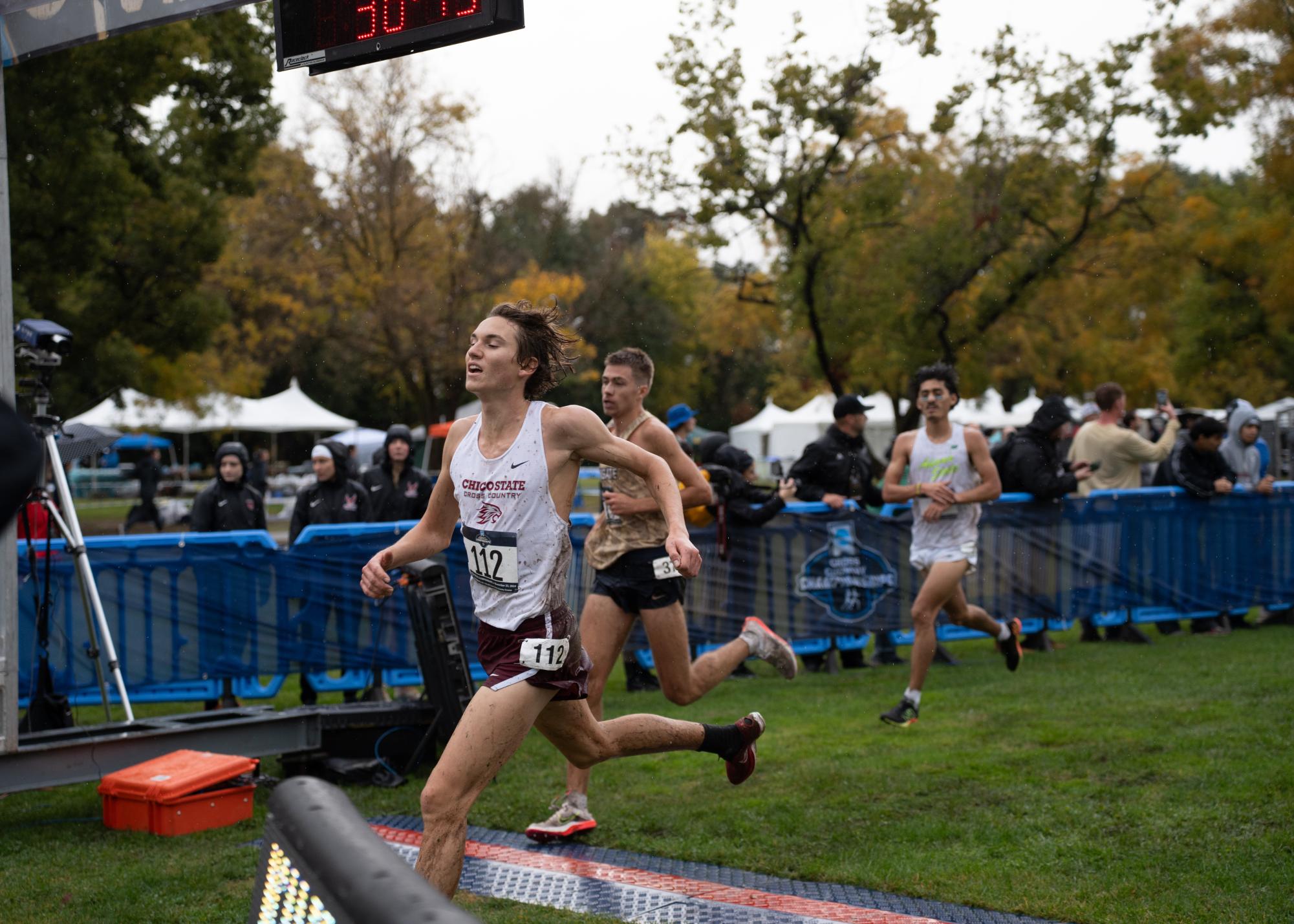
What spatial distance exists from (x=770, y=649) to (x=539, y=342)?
2794 millimetres

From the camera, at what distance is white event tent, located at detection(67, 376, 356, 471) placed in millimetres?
31164

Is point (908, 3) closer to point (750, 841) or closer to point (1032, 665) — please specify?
point (1032, 665)

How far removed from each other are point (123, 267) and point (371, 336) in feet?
35.5

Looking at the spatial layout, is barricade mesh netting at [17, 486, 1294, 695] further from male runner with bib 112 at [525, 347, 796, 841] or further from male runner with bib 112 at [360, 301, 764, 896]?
male runner with bib 112 at [360, 301, 764, 896]

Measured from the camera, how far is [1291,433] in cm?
2634

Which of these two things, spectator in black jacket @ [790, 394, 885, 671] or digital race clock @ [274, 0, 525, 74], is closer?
digital race clock @ [274, 0, 525, 74]

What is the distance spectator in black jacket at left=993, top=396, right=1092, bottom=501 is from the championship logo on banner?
157 cm

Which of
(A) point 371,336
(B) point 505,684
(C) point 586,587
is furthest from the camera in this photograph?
(A) point 371,336

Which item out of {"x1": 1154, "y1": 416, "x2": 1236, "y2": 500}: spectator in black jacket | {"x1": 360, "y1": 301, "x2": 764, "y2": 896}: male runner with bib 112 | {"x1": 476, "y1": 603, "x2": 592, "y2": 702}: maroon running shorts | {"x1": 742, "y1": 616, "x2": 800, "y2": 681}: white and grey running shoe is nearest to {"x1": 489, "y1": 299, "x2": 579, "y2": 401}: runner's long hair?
{"x1": 360, "y1": 301, "x2": 764, "y2": 896}: male runner with bib 112

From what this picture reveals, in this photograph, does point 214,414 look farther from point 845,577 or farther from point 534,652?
point 534,652

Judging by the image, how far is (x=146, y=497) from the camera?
21.9 meters

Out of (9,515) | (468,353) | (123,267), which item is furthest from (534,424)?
(123,267)

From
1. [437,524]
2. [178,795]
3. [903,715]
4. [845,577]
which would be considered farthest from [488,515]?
[845,577]

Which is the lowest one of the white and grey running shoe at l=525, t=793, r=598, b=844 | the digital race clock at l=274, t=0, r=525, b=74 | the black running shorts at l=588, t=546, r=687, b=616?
the white and grey running shoe at l=525, t=793, r=598, b=844
